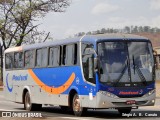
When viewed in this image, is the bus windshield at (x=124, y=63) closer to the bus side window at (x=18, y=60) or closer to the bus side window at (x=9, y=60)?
the bus side window at (x=18, y=60)

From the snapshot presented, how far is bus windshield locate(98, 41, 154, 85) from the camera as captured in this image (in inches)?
726

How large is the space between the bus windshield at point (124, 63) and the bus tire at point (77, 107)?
5.66 feet

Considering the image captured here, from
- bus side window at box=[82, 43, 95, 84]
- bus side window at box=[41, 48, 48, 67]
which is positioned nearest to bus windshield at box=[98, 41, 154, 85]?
bus side window at box=[82, 43, 95, 84]

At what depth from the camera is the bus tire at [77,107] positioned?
19.5m

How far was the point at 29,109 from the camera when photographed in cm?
2475

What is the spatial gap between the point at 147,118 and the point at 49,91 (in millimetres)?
5693

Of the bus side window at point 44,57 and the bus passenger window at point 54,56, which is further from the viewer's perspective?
the bus side window at point 44,57

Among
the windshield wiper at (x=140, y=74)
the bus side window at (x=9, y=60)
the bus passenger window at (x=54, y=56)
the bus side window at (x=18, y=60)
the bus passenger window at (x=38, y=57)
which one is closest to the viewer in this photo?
the windshield wiper at (x=140, y=74)

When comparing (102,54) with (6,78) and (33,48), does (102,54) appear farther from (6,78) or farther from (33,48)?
(6,78)

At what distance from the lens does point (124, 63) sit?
1867cm

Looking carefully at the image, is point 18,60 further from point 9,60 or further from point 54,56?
point 54,56

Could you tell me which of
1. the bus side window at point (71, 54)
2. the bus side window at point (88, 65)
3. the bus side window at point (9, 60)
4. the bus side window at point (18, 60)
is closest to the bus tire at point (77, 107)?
the bus side window at point (88, 65)

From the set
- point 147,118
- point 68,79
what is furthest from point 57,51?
point 147,118

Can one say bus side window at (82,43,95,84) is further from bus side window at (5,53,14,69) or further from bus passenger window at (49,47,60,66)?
bus side window at (5,53,14,69)
